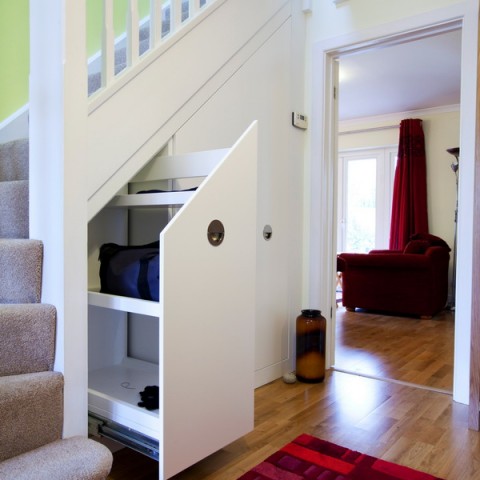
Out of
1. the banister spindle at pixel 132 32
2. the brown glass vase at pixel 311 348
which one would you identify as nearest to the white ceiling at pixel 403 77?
the brown glass vase at pixel 311 348

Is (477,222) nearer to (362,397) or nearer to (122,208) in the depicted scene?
(362,397)

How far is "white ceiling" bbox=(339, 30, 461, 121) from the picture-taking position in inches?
161

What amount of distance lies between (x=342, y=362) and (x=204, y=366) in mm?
1778

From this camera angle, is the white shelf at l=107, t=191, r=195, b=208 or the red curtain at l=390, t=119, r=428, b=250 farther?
the red curtain at l=390, t=119, r=428, b=250

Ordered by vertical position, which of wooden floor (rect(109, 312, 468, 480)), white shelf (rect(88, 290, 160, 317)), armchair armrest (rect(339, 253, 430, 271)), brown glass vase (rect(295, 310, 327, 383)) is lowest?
wooden floor (rect(109, 312, 468, 480))

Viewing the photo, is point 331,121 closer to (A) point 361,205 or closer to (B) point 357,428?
(B) point 357,428

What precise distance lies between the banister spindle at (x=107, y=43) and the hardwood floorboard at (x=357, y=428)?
145 centimetres

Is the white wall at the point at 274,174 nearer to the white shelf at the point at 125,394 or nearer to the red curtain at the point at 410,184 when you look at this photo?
the white shelf at the point at 125,394

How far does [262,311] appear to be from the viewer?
256 centimetres

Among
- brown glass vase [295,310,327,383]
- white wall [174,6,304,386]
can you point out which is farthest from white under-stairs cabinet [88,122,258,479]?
brown glass vase [295,310,327,383]

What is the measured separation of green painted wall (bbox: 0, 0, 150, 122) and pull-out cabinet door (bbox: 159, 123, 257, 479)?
1932mm

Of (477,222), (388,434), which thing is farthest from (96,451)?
(477,222)

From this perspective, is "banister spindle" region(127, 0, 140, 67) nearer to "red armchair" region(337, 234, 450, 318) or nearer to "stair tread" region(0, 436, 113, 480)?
"stair tread" region(0, 436, 113, 480)

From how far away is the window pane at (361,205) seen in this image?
692cm
